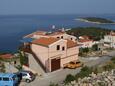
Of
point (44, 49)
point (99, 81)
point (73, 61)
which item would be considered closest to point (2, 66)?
point (44, 49)

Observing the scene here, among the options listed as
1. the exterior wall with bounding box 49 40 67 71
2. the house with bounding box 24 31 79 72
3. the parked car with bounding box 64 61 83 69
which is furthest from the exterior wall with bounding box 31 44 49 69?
the parked car with bounding box 64 61 83 69

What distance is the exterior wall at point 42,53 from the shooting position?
29.5m

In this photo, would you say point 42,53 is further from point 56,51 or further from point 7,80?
point 7,80

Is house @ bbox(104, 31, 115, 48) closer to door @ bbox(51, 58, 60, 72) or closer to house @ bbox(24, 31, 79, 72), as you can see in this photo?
house @ bbox(24, 31, 79, 72)

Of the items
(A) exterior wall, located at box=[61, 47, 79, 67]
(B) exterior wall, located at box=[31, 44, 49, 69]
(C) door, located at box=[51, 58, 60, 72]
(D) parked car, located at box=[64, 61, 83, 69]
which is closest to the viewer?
(B) exterior wall, located at box=[31, 44, 49, 69]

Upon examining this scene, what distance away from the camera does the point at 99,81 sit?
20.2m

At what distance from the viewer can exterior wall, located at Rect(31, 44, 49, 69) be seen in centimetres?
2948

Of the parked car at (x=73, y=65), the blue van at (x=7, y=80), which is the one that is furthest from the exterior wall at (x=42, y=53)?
the blue van at (x=7, y=80)

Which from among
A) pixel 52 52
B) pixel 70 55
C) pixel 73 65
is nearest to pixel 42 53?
pixel 52 52

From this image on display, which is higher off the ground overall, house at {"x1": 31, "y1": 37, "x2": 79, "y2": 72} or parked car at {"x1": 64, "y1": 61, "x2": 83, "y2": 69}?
house at {"x1": 31, "y1": 37, "x2": 79, "y2": 72}

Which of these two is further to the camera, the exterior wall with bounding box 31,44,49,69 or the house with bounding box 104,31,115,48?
the house with bounding box 104,31,115,48

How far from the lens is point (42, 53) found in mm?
29641

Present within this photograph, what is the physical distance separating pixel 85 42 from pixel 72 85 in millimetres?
34647

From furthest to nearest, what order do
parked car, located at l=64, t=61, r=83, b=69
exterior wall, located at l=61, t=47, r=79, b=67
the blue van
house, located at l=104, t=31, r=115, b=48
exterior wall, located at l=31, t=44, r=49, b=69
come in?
house, located at l=104, t=31, r=115, b=48 < exterior wall, located at l=61, t=47, r=79, b=67 < parked car, located at l=64, t=61, r=83, b=69 < exterior wall, located at l=31, t=44, r=49, b=69 < the blue van
